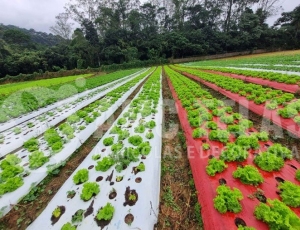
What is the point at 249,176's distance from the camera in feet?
7.48

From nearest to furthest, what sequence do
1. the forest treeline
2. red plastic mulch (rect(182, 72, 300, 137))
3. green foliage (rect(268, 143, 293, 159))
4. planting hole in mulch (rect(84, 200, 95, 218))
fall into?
1. planting hole in mulch (rect(84, 200, 95, 218))
2. green foliage (rect(268, 143, 293, 159))
3. red plastic mulch (rect(182, 72, 300, 137))
4. the forest treeline

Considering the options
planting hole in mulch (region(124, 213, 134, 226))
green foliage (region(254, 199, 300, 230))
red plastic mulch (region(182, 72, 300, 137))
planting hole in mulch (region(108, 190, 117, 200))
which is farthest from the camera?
red plastic mulch (region(182, 72, 300, 137))

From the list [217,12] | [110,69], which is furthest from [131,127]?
[217,12]

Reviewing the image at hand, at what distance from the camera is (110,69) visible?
3353cm

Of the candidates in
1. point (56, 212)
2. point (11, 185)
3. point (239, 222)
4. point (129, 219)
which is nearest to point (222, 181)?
point (239, 222)

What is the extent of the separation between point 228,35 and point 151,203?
1854 inches

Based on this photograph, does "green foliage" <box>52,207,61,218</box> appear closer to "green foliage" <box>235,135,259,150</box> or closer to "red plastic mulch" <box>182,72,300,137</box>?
"green foliage" <box>235,135,259,150</box>

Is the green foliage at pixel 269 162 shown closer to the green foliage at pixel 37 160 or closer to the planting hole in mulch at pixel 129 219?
the planting hole in mulch at pixel 129 219

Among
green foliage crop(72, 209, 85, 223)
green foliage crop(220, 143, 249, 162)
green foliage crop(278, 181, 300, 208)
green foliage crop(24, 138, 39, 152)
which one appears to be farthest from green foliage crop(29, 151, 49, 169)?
green foliage crop(278, 181, 300, 208)

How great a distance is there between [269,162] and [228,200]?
3.44ft

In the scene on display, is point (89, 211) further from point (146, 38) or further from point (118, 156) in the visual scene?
point (146, 38)

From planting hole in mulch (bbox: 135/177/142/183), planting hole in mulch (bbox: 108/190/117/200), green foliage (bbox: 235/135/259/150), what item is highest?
green foliage (bbox: 235/135/259/150)

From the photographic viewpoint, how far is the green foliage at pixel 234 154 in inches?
106

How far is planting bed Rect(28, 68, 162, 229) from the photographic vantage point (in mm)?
2135
